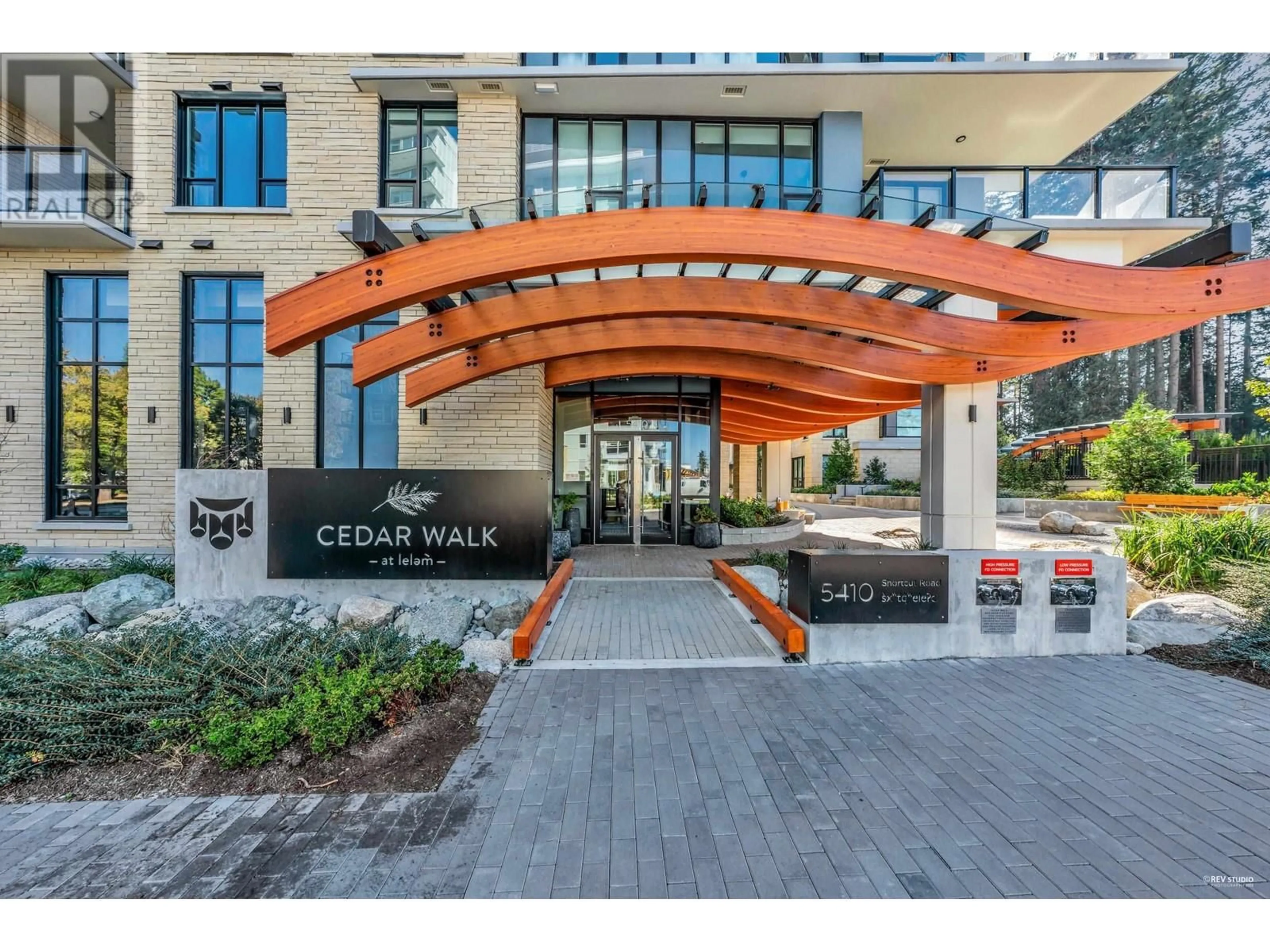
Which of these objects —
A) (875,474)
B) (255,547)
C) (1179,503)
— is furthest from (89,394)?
(875,474)

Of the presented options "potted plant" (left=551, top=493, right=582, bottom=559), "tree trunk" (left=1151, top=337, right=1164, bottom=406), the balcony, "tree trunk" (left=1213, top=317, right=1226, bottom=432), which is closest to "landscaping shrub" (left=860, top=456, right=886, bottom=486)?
"tree trunk" (left=1213, top=317, right=1226, bottom=432)

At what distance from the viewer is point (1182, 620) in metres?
6.45

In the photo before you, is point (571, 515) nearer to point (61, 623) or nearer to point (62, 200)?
point (61, 623)

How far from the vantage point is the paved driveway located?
8.55 feet

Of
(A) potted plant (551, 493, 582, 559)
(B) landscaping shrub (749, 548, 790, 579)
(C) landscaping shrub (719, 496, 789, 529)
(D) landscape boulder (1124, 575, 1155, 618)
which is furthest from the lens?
(C) landscaping shrub (719, 496, 789, 529)

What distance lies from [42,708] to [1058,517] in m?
20.4

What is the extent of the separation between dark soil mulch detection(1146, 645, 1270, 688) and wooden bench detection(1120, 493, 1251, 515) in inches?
390

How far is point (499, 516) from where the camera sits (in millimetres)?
7551

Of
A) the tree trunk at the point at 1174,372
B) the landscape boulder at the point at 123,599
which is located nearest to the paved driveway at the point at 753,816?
→ the landscape boulder at the point at 123,599

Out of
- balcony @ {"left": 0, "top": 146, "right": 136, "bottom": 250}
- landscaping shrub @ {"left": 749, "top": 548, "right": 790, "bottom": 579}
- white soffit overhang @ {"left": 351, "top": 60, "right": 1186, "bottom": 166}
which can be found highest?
white soffit overhang @ {"left": 351, "top": 60, "right": 1186, "bottom": 166}

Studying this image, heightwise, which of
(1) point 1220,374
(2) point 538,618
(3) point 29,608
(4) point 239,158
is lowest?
(3) point 29,608

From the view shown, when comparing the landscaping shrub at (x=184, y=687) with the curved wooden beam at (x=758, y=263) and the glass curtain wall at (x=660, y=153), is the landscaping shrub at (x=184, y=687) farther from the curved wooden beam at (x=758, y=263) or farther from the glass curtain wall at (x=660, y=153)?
the glass curtain wall at (x=660, y=153)

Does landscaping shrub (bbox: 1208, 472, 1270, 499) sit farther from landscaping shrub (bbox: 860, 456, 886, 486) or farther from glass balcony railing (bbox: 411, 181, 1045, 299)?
glass balcony railing (bbox: 411, 181, 1045, 299)

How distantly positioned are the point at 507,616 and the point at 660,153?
9635 mm
